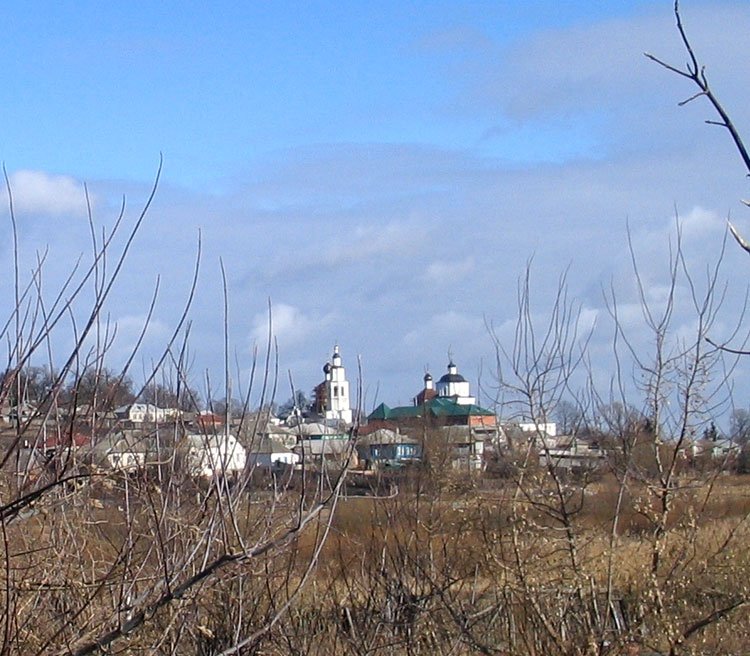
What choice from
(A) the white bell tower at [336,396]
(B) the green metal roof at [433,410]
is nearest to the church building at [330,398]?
(A) the white bell tower at [336,396]

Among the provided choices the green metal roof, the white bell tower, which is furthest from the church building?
the green metal roof

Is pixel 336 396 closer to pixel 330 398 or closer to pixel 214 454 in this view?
pixel 330 398

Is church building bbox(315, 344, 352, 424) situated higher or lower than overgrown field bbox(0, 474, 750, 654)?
higher

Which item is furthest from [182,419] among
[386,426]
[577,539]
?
[386,426]

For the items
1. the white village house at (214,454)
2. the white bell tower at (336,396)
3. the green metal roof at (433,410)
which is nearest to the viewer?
the white village house at (214,454)

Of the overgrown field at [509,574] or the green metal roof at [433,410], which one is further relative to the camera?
the green metal roof at [433,410]

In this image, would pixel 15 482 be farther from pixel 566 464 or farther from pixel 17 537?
pixel 566 464

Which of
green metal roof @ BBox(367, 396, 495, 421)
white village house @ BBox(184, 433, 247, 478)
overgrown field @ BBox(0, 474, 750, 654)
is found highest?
green metal roof @ BBox(367, 396, 495, 421)

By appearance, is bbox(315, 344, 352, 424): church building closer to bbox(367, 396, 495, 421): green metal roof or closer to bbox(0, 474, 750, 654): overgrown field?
bbox(0, 474, 750, 654): overgrown field

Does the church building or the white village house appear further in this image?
the church building

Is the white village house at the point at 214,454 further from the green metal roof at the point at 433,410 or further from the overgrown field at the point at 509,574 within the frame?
the green metal roof at the point at 433,410

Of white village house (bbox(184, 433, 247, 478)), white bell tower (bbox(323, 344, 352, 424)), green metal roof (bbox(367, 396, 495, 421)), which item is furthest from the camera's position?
green metal roof (bbox(367, 396, 495, 421))

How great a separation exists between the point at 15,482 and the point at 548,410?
570 centimetres

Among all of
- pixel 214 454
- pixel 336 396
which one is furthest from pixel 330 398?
pixel 214 454
